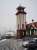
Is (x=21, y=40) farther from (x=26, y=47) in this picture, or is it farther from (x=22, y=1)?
(x=22, y=1)

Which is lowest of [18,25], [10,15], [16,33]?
[16,33]

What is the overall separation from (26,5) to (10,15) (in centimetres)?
26

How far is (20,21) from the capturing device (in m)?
1.30

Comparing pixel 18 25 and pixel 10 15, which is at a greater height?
pixel 10 15

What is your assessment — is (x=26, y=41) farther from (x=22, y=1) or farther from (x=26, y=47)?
(x=22, y=1)

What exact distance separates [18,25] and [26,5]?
0.30 m

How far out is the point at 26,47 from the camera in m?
1.26

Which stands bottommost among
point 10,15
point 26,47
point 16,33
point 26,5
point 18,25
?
point 26,47

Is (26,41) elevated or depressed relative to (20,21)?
depressed

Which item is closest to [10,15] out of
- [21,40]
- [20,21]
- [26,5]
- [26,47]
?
[20,21]

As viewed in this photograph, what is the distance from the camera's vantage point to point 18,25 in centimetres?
129

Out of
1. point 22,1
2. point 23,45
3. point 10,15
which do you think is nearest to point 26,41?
point 23,45

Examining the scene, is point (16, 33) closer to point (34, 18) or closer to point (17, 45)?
point (17, 45)

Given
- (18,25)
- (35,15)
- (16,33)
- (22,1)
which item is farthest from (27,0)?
(16,33)
